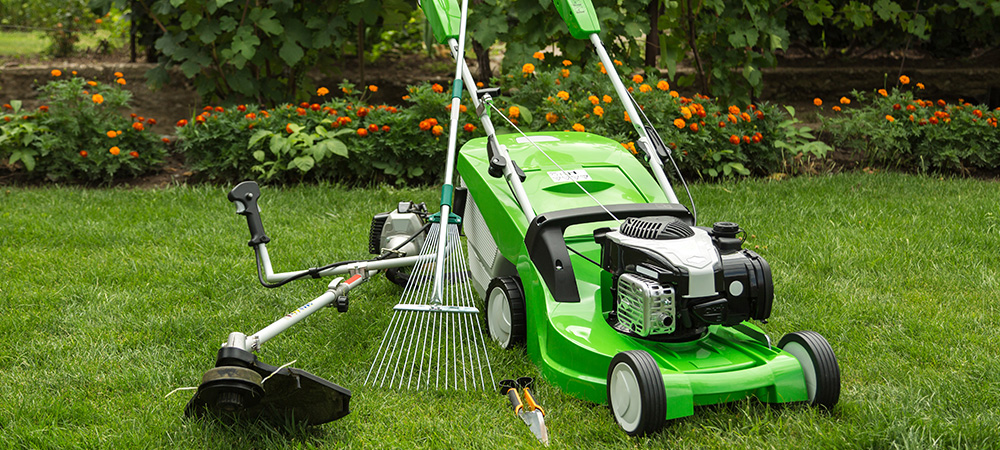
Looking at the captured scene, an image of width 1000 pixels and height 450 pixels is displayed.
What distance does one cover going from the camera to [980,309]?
2.94 metres

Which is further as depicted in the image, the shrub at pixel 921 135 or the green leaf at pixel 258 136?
the shrub at pixel 921 135

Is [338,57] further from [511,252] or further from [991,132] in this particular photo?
[991,132]

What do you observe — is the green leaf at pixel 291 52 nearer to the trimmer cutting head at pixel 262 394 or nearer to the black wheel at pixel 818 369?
the trimmer cutting head at pixel 262 394

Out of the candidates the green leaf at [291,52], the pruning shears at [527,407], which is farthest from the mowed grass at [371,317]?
the green leaf at [291,52]

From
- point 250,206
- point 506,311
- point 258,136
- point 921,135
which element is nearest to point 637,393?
point 506,311

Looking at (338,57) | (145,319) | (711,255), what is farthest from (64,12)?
(711,255)

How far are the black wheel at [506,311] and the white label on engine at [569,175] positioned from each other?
1.24ft

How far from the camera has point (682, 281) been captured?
205cm

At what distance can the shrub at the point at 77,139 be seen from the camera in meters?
4.80

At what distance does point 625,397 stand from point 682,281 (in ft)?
1.05

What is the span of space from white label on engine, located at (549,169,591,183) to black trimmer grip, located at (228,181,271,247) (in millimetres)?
971

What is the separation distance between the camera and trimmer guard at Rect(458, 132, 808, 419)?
6.88 ft

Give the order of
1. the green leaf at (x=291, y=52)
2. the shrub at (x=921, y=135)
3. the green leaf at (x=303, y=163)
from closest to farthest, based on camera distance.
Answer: the green leaf at (x=303, y=163) → the shrub at (x=921, y=135) → the green leaf at (x=291, y=52)

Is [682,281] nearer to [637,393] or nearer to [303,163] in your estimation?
[637,393]
